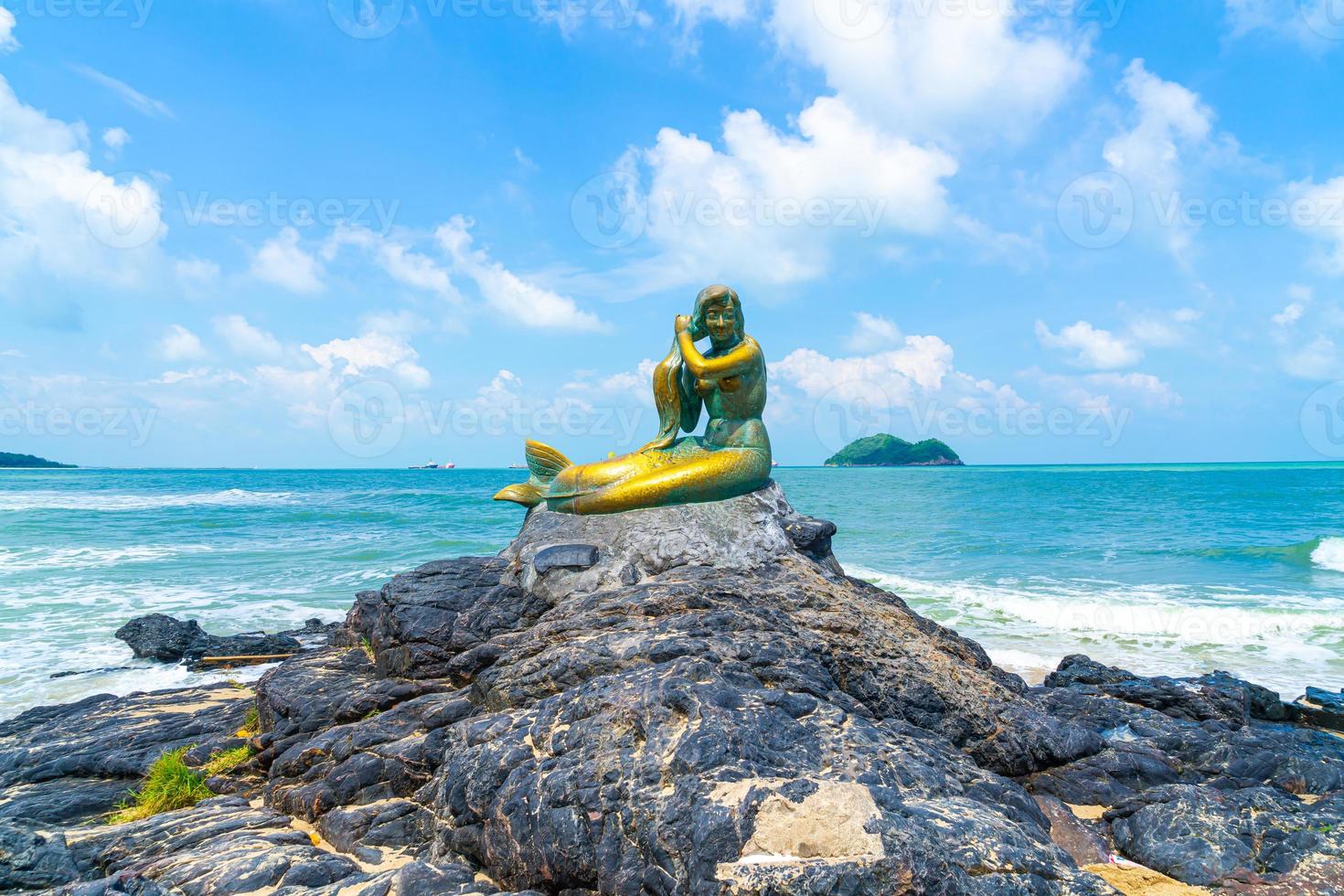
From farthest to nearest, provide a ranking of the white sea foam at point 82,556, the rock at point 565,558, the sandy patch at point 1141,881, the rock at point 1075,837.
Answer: the white sea foam at point 82,556 → the rock at point 565,558 → the rock at point 1075,837 → the sandy patch at point 1141,881

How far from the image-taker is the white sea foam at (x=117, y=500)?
3906 centimetres

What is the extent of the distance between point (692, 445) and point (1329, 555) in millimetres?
21869

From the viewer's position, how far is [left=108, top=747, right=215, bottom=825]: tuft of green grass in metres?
5.05

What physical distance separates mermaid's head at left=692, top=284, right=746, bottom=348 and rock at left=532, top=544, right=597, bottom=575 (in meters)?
2.44

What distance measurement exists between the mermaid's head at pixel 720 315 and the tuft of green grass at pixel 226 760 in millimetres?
5147

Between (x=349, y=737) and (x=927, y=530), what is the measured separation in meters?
25.8

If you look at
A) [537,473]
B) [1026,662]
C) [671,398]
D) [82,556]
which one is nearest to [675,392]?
[671,398]

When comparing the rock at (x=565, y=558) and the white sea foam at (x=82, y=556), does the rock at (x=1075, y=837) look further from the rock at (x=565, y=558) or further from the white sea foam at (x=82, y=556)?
the white sea foam at (x=82, y=556)

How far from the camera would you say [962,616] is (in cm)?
1455

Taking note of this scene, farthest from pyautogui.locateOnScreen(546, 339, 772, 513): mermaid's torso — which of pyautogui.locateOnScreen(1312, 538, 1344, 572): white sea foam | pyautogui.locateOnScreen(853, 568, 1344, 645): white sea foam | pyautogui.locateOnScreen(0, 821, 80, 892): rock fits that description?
pyautogui.locateOnScreen(1312, 538, 1344, 572): white sea foam

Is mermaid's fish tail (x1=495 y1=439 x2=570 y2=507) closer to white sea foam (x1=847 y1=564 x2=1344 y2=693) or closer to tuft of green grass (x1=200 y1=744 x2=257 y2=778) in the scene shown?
tuft of green grass (x1=200 y1=744 x2=257 y2=778)

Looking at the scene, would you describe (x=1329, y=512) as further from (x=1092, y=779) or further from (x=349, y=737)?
(x=349, y=737)

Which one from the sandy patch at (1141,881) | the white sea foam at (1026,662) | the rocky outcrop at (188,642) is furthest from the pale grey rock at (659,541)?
the rocky outcrop at (188,642)

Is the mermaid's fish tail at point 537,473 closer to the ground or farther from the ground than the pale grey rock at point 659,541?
farther from the ground
